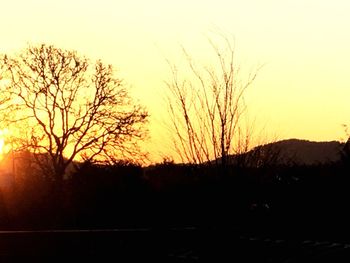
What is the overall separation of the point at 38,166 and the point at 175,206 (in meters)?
35.5

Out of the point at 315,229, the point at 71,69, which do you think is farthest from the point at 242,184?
the point at 71,69

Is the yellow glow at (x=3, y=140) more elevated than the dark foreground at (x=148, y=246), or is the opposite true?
the yellow glow at (x=3, y=140)

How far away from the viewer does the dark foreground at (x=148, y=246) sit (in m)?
10.1

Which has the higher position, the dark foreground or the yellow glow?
the yellow glow

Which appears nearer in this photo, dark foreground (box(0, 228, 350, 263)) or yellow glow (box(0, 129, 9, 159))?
dark foreground (box(0, 228, 350, 263))

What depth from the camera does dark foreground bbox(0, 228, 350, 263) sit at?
10.1 metres

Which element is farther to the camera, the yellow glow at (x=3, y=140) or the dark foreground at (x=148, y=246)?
the yellow glow at (x=3, y=140)

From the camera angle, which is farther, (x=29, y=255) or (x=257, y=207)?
(x=257, y=207)

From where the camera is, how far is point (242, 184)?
19328mm

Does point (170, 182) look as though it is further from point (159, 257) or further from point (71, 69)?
point (71, 69)

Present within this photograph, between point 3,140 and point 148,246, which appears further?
point 3,140

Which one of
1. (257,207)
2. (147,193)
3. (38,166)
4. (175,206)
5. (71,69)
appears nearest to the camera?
(257,207)

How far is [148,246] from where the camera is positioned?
10750 mm

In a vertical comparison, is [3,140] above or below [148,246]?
above
